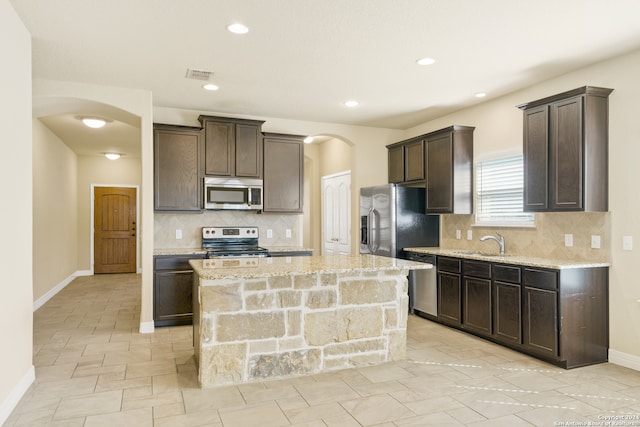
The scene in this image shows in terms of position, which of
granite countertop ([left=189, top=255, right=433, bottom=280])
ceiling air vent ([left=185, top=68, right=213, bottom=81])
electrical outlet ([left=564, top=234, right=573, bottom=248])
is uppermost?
ceiling air vent ([left=185, top=68, right=213, bottom=81])

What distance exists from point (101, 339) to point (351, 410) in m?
2.98

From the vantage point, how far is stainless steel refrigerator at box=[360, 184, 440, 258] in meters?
5.61

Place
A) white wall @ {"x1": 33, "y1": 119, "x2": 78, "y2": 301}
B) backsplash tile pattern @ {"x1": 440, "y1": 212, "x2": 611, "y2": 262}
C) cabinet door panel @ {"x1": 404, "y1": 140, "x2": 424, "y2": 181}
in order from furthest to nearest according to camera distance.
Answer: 1. white wall @ {"x1": 33, "y1": 119, "x2": 78, "y2": 301}
2. cabinet door panel @ {"x1": 404, "y1": 140, "x2": 424, "y2": 181}
3. backsplash tile pattern @ {"x1": 440, "y1": 212, "x2": 611, "y2": 262}

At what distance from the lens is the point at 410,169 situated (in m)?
6.00

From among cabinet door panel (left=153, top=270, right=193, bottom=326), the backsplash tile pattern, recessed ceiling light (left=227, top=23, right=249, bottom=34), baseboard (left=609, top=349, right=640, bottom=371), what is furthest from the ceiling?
baseboard (left=609, top=349, right=640, bottom=371)

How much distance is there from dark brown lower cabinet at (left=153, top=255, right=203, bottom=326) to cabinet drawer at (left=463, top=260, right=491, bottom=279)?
10.2 feet

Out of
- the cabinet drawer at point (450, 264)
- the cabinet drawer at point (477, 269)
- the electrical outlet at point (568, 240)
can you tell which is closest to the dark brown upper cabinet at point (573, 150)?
the electrical outlet at point (568, 240)

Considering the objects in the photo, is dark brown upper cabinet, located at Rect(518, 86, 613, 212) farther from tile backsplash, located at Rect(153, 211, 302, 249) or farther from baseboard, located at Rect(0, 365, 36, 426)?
baseboard, located at Rect(0, 365, 36, 426)

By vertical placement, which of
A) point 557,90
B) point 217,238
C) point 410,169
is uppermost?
point 557,90

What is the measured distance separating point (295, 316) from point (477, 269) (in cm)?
214

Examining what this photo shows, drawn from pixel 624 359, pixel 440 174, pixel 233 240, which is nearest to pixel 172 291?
pixel 233 240

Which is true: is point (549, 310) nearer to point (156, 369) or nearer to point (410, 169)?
point (410, 169)

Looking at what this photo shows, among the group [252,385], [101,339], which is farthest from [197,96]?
[252,385]

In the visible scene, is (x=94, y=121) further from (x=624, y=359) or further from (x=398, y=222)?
(x=624, y=359)
